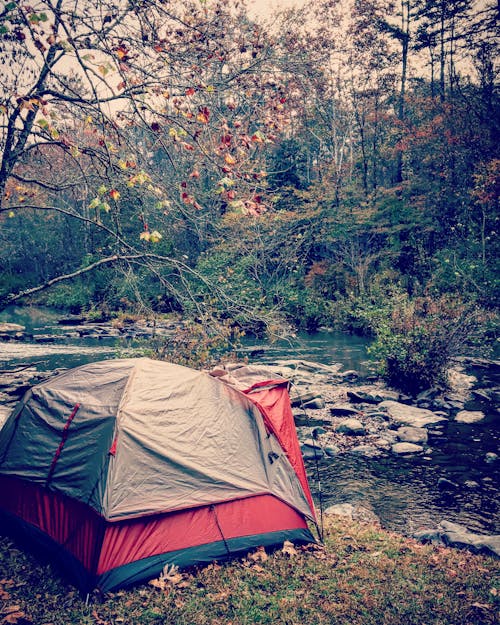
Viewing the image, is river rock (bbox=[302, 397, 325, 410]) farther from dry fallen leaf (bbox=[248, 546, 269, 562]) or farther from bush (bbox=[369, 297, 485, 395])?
dry fallen leaf (bbox=[248, 546, 269, 562])

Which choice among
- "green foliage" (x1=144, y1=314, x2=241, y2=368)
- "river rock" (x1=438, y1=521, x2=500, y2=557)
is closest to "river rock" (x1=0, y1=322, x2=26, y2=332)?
"green foliage" (x1=144, y1=314, x2=241, y2=368)

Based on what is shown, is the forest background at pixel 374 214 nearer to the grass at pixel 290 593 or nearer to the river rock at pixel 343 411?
the river rock at pixel 343 411

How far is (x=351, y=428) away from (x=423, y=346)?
3.74 meters

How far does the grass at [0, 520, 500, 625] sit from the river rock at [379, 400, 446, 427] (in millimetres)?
5081

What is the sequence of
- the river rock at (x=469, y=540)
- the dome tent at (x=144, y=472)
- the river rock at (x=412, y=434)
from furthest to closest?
the river rock at (x=412, y=434)
the river rock at (x=469, y=540)
the dome tent at (x=144, y=472)

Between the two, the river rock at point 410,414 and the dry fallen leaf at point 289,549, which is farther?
the river rock at point 410,414

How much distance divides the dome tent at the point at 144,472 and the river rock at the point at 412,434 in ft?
13.3

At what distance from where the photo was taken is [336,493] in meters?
7.27

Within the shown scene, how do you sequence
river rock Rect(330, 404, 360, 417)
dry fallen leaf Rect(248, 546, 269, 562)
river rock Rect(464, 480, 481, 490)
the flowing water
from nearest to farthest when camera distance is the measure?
dry fallen leaf Rect(248, 546, 269, 562)
the flowing water
river rock Rect(464, 480, 481, 490)
river rock Rect(330, 404, 360, 417)

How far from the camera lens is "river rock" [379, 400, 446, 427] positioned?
1034cm

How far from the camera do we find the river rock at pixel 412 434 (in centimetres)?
927

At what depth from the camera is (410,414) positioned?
35.3 ft

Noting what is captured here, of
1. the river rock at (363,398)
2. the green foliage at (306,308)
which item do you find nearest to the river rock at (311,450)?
the river rock at (363,398)

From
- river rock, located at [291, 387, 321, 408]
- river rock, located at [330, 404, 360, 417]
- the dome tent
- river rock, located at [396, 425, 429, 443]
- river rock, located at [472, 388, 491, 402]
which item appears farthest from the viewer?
river rock, located at [472, 388, 491, 402]
